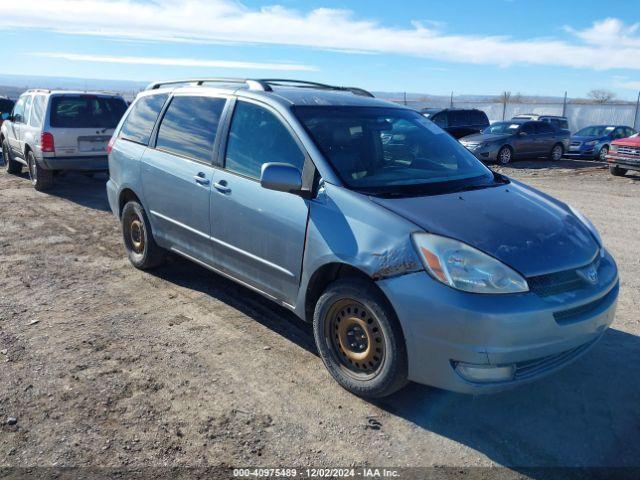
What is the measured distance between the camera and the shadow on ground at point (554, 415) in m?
3.07

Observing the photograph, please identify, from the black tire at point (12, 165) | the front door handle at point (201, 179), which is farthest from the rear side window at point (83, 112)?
the front door handle at point (201, 179)

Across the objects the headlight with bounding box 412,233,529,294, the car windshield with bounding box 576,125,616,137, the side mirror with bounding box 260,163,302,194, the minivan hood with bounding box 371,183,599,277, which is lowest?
the headlight with bounding box 412,233,529,294

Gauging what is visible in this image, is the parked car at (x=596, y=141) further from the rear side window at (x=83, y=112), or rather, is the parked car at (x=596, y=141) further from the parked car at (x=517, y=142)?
the rear side window at (x=83, y=112)

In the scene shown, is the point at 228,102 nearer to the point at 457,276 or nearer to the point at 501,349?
the point at 457,276

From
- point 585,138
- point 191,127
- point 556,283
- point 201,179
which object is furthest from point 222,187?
point 585,138

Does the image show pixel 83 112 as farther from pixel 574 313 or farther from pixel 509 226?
pixel 574 313

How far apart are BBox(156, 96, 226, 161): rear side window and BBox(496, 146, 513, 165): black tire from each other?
1454cm

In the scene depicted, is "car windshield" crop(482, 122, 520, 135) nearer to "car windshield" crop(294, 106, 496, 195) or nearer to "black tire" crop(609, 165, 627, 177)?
"black tire" crop(609, 165, 627, 177)

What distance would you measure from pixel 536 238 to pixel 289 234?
1.56 meters

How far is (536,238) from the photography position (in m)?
3.38

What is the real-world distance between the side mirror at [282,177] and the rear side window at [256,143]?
0.22 meters

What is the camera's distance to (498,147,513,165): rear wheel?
59.1ft

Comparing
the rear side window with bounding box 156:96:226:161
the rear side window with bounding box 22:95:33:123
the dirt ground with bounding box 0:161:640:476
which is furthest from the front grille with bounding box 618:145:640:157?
the rear side window with bounding box 22:95:33:123

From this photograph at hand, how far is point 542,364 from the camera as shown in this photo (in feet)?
10.5
